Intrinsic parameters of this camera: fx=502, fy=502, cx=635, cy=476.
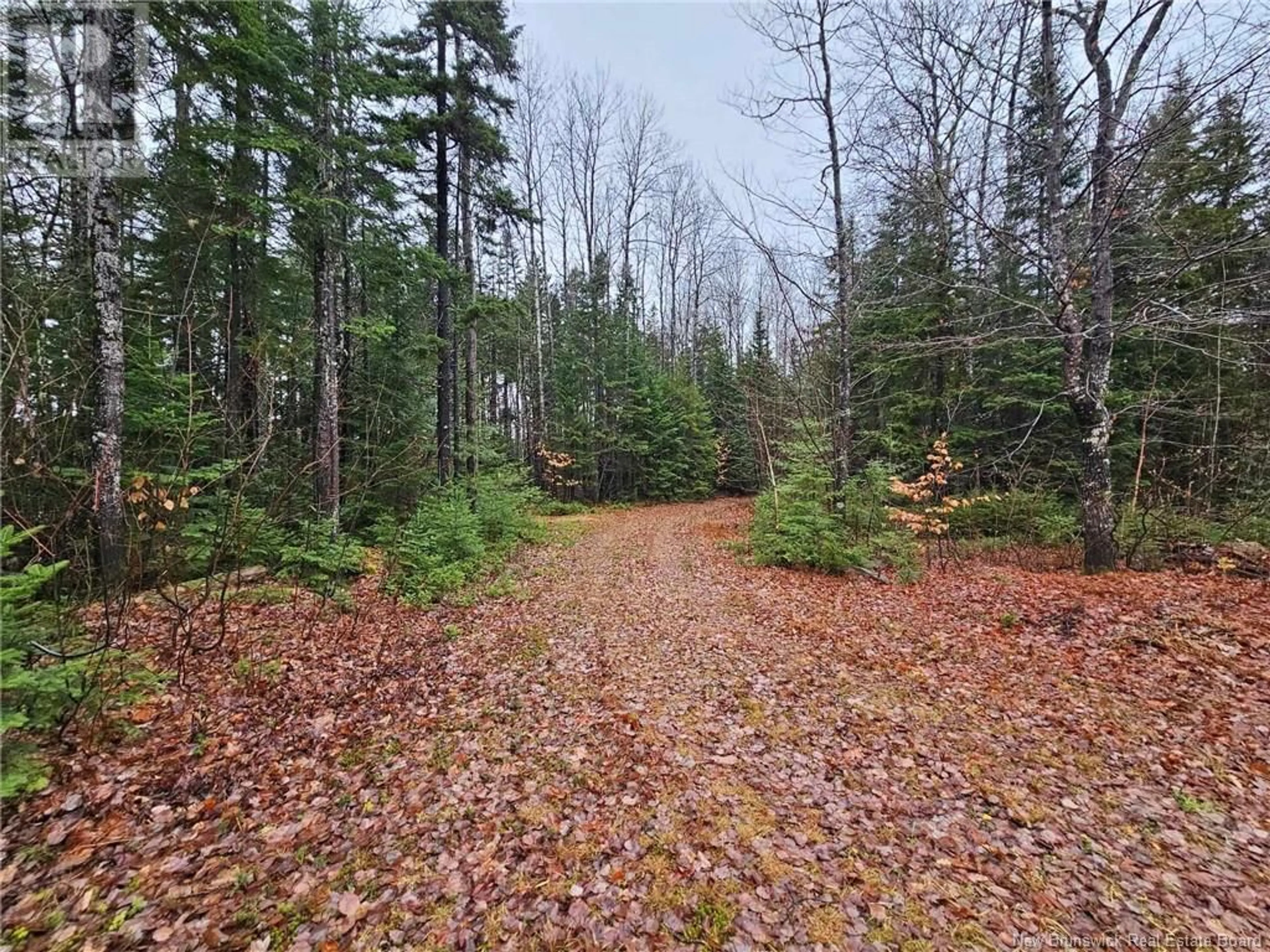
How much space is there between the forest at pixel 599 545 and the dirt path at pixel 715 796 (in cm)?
3

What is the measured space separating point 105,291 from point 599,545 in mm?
9516

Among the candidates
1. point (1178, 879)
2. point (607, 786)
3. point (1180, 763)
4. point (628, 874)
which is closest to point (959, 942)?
point (1178, 879)

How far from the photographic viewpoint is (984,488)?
12508 millimetres

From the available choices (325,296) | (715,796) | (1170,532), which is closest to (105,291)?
(325,296)

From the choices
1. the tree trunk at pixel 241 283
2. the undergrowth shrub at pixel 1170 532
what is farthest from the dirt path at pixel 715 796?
the tree trunk at pixel 241 283

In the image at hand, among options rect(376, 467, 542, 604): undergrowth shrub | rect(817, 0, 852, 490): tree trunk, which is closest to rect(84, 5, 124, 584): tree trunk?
rect(376, 467, 542, 604): undergrowth shrub

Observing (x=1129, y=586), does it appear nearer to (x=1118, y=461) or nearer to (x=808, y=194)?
(x=1118, y=461)

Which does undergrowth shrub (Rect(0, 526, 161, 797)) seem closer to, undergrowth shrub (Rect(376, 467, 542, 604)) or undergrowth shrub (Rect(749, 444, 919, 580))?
undergrowth shrub (Rect(376, 467, 542, 604))

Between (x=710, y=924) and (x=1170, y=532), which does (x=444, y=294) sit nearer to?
(x=710, y=924)

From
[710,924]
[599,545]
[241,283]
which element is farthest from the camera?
[599,545]

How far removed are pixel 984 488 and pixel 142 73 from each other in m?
17.1

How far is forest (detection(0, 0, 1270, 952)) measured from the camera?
2.73 metres

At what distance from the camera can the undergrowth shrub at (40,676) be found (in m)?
2.76

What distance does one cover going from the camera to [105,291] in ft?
18.9
